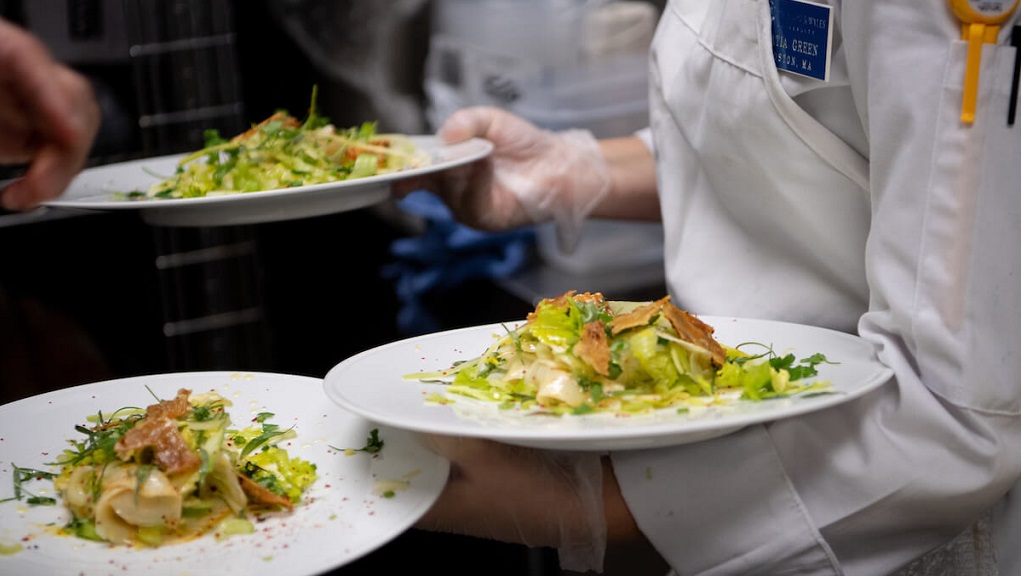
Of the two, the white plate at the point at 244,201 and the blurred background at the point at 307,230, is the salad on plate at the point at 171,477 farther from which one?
the blurred background at the point at 307,230

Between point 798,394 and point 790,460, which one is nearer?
point 798,394

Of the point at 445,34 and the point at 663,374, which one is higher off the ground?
the point at 445,34

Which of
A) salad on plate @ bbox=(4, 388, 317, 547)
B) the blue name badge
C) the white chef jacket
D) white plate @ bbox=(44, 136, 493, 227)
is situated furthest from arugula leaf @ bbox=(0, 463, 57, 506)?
the blue name badge

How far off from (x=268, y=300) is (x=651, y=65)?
0.98 m

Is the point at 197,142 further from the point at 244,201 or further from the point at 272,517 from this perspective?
the point at 272,517

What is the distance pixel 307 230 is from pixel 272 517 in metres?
1.33

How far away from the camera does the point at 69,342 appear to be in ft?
5.19

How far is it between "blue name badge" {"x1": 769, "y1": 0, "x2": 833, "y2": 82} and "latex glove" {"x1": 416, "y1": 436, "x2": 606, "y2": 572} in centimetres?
38

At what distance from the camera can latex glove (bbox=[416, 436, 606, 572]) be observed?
80cm

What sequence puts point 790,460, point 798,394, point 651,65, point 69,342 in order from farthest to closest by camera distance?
point 69,342
point 651,65
point 790,460
point 798,394

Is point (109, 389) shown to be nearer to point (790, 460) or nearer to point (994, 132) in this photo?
point (790, 460)

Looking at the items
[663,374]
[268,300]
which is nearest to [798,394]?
[663,374]

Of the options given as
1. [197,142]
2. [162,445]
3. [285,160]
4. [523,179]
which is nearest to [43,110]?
[162,445]

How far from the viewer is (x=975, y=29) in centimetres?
72
